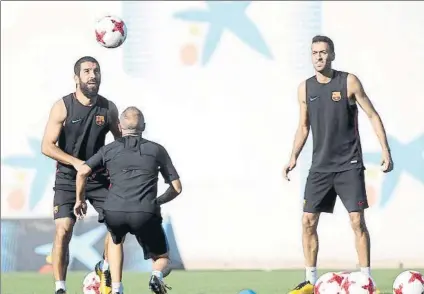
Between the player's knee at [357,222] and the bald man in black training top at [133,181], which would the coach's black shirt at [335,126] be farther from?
the bald man in black training top at [133,181]

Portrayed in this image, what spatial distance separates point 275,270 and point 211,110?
2373 mm

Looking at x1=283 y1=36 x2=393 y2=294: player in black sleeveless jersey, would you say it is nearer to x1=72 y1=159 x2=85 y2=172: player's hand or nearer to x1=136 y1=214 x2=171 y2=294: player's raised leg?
x1=136 y1=214 x2=171 y2=294: player's raised leg

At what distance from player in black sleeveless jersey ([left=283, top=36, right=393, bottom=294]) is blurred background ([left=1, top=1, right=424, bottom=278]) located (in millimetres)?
5538

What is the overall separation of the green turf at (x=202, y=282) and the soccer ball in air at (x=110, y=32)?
2.61 meters

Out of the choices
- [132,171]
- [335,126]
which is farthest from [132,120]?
[335,126]

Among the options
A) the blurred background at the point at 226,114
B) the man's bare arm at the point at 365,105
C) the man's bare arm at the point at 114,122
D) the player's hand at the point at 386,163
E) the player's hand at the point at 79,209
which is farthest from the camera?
the blurred background at the point at 226,114

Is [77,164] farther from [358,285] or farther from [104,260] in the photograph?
[358,285]

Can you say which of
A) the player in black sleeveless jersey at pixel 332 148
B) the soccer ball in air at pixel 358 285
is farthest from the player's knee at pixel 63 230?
the soccer ball in air at pixel 358 285

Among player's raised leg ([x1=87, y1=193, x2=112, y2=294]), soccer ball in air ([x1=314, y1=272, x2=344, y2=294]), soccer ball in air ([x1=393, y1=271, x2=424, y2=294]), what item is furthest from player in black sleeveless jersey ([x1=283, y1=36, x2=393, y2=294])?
player's raised leg ([x1=87, y1=193, x2=112, y2=294])

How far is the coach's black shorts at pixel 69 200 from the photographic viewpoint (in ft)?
32.9

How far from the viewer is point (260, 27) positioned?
1565 cm

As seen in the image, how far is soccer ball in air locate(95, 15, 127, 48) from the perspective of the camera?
10836mm

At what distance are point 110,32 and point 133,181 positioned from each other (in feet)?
7.53

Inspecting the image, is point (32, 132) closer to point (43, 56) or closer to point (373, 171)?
point (43, 56)
